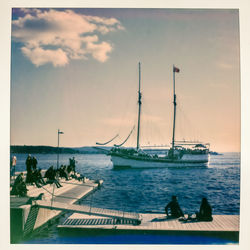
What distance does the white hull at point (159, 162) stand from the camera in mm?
43062

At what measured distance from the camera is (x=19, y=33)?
12.0 metres

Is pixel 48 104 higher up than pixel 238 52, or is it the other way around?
pixel 238 52

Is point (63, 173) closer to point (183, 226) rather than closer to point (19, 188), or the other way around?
point (19, 188)

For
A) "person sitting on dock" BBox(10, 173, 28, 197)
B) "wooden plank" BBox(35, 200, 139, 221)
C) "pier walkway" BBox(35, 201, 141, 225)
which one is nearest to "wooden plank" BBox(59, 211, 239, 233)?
"pier walkway" BBox(35, 201, 141, 225)

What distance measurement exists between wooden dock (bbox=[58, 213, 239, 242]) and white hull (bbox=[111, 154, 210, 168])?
1238 inches

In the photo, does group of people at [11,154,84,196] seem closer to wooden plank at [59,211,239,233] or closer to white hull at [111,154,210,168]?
wooden plank at [59,211,239,233]

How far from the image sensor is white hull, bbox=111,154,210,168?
43.1 m

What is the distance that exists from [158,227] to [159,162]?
33.0 m

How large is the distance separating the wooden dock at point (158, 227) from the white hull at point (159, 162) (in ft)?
103

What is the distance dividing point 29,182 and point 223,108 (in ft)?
29.6

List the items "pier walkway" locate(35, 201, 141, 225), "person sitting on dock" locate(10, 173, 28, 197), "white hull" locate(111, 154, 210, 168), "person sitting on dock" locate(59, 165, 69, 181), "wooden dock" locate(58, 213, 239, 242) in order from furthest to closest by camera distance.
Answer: "white hull" locate(111, 154, 210, 168), "person sitting on dock" locate(59, 165, 69, 181), "person sitting on dock" locate(10, 173, 28, 197), "pier walkway" locate(35, 201, 141, 225), "wooden dock" locate(58, 213, 239, 242)
